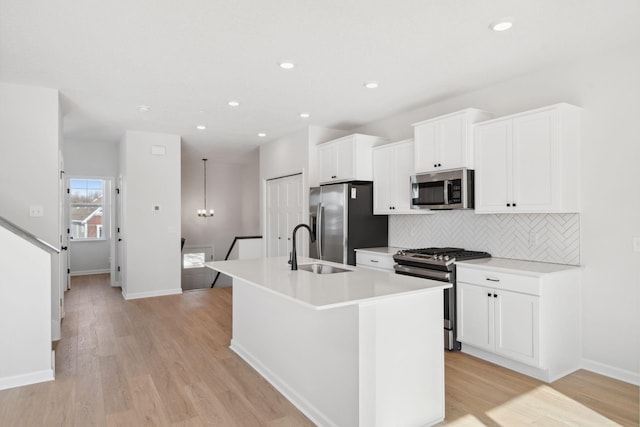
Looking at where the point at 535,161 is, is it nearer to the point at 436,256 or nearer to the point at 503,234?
the point at 503,234

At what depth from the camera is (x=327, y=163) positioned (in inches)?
215

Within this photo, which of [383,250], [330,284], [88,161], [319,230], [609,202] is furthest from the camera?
[88,161]

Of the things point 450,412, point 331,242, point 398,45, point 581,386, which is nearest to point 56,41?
point 398,45

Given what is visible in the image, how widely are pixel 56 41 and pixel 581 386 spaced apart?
187 inches

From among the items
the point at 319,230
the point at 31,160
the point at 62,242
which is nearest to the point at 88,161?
the point at 62,242

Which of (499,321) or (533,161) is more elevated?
(533,161)

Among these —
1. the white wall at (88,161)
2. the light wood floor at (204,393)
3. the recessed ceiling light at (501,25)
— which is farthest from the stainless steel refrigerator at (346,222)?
the white wall at (88,161)

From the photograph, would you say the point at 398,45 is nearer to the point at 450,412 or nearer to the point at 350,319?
the point at 350,319

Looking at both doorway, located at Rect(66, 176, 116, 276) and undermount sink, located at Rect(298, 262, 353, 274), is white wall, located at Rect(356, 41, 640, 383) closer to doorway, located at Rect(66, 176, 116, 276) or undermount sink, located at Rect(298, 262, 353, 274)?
undermount sink, located at Rect(298, 262, 353, 274)

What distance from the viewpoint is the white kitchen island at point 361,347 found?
2104 millimetres

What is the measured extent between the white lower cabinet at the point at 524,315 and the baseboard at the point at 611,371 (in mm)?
78

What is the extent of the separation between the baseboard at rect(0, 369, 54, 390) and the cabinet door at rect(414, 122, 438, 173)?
384 cm

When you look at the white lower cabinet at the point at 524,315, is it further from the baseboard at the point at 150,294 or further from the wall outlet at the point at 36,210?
the baseboard at the point at 150,294

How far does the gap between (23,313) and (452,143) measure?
398cm
